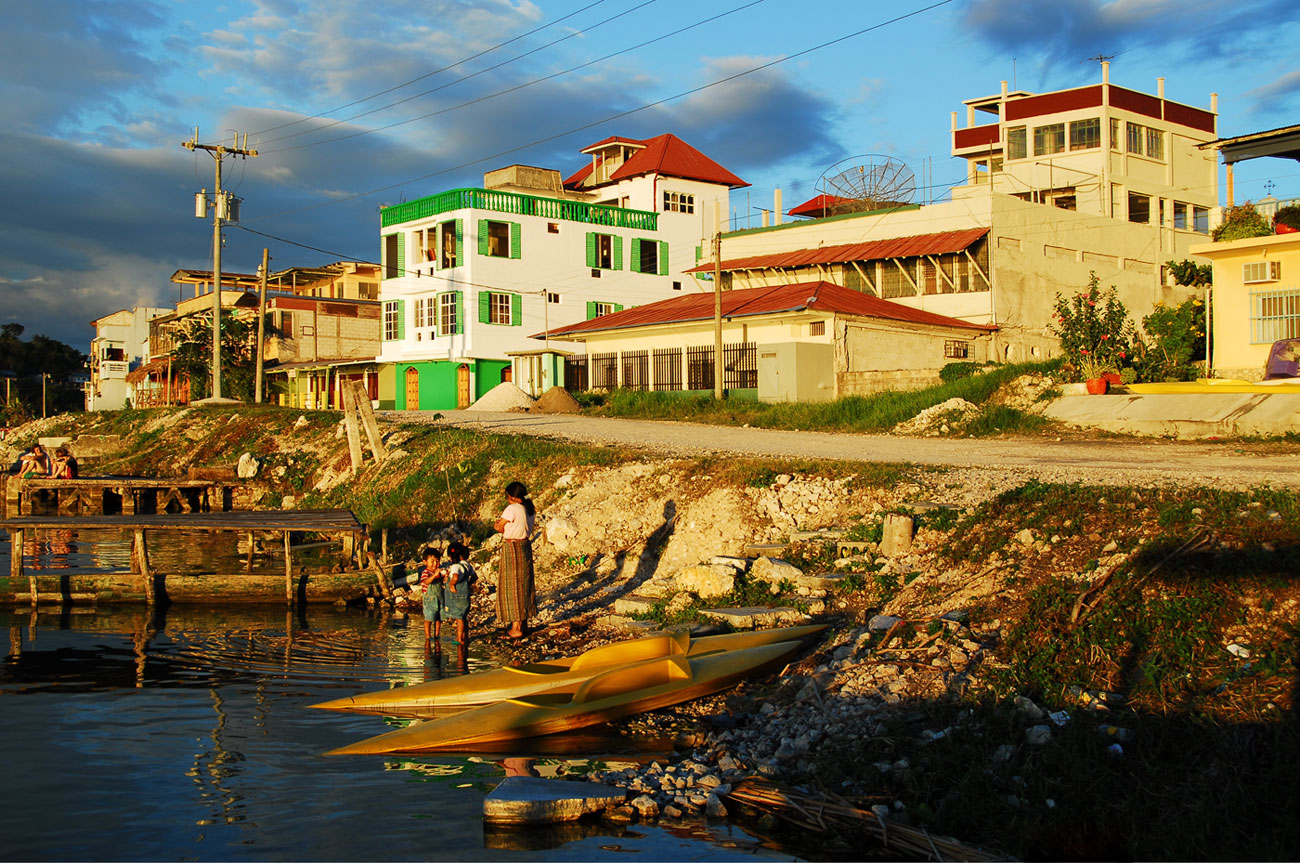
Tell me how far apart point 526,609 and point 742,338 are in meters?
22.7

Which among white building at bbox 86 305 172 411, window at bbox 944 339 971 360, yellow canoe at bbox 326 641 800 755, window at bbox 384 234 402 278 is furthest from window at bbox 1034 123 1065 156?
white building at bbox 86 305 172 411

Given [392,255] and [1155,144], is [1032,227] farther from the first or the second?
[392,255]

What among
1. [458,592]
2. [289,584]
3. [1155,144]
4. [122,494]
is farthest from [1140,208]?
[458,592]

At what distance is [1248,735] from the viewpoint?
643 cm

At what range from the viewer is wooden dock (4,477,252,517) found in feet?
84.3

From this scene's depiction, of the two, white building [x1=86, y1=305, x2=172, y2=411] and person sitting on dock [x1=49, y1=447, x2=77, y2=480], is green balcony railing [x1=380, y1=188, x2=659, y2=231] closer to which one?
person sitting on dock [x1=49, y1=447, x2=77, y2=480]

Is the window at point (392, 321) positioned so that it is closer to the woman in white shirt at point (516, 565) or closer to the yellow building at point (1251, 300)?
the yellow building at point (1251, 300)

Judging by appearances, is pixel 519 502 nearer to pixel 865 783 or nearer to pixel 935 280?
pixel 865 783

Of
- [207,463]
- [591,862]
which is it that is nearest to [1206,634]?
[591,862]

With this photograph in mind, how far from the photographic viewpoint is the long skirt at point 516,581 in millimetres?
12289

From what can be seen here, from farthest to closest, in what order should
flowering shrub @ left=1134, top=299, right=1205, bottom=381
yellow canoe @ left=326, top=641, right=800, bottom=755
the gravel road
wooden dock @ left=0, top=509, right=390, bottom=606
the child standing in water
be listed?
flowering shrub @ left=1134, top=299, right=1205, bottom=381 → wooden dock @ left=0, top=509, right=390, bottom=606 → the gravel road → the child standing in water → yellow canoe @ left=326, top=641, right=800, bottom=755

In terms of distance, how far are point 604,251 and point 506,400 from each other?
48.7 ft

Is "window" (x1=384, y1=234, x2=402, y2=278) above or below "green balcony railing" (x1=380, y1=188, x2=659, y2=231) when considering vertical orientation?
below

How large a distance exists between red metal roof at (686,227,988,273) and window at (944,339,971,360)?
3160 millimetres
